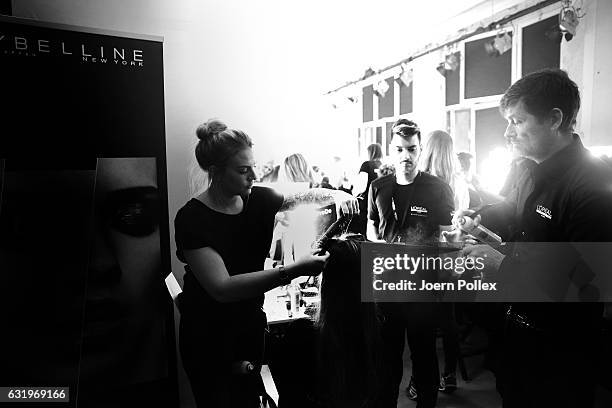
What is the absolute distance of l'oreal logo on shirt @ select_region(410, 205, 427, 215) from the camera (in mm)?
1755

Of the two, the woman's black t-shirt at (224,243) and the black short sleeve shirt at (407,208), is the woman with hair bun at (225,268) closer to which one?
the woman's black t-shirt at (224,243)

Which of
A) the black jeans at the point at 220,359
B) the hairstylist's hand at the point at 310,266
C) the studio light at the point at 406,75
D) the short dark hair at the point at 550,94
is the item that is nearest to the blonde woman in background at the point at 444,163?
the studio light at the point at 406,75

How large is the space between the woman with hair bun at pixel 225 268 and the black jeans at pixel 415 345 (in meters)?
0.45

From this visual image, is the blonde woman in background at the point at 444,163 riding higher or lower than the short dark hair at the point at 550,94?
lower

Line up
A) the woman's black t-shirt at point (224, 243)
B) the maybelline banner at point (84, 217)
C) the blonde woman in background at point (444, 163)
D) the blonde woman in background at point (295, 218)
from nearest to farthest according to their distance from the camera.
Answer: the maybelline banner at point (84, 217), the woman's black t-shirt at point (224, 243), the blonde woman in background at point (295, 218), the blonde woman in background at point (444, 163)

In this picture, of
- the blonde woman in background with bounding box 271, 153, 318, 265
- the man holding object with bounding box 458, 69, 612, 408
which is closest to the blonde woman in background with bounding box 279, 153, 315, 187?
the blonde woman in background with bounding box 271, 153, 318, 265

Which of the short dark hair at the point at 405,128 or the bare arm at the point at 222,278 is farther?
the short dark hair at the point at 405,128

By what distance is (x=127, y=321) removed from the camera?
1.56 metres

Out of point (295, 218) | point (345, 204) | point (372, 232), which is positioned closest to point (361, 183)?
point (345, 204)

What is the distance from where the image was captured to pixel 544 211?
1679mm

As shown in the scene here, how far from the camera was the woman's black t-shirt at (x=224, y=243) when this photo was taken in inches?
62.6

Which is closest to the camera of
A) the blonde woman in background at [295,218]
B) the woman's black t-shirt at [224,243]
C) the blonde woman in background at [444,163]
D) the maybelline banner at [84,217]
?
the maybelline banner at [84,217]

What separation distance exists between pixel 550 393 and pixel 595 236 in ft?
2.40

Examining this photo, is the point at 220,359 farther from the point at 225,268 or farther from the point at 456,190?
the point at 456,190
